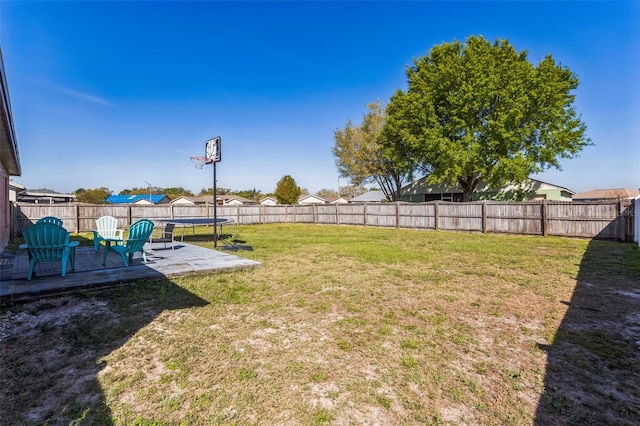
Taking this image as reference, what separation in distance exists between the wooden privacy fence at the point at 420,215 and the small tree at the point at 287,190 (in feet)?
97.1

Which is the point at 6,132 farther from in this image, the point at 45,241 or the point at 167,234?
the point at 167,234

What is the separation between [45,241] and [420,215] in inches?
640

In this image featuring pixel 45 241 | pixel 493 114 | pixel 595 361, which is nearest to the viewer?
pixel 595 361

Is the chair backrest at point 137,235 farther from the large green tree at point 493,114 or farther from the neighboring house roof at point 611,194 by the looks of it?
the neighboring house roof at point 611,194

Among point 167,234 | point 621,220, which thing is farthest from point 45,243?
point 621,220

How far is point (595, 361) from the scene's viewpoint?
2689mm

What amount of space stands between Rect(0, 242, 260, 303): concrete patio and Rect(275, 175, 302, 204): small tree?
4554 cm

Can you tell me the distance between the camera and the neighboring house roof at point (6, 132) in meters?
4.45

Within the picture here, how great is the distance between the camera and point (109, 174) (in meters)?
35.2

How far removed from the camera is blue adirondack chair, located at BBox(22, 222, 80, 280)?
190 inches

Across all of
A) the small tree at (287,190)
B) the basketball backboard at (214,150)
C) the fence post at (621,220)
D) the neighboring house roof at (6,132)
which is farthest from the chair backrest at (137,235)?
the small tree at (287,190)

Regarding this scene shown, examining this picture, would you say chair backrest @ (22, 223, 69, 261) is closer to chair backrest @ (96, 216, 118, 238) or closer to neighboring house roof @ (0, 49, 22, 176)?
neighboring house roof @ (0, 49, 22, 176)

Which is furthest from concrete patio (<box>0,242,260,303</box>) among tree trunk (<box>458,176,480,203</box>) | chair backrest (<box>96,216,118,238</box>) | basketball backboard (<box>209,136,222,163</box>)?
tree trunk (<box>458,176,480,203</box>)

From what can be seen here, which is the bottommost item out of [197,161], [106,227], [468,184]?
[106,227]
